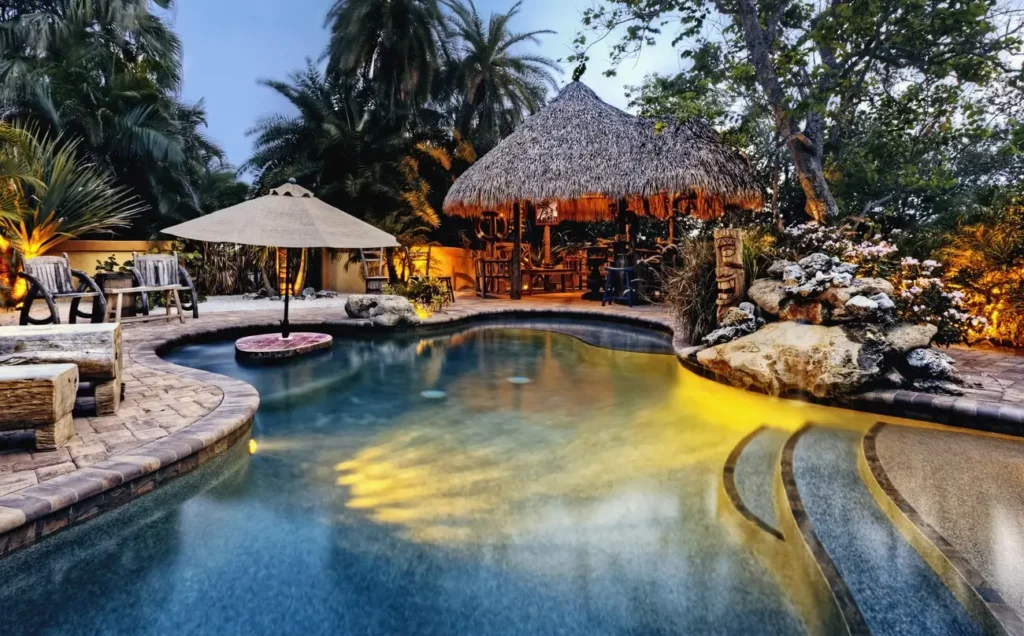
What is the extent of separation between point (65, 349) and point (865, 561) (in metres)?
4.32

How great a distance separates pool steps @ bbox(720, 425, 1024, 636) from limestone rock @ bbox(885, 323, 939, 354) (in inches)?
57.9

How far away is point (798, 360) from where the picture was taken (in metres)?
4.64

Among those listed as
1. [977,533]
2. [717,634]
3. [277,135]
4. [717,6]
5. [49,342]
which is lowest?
[717,634]

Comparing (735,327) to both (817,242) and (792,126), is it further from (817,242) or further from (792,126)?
(792,126)

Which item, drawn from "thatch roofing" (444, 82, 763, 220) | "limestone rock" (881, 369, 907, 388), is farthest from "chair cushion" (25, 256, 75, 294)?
"limestone rock" (881, 369, 907, 388)

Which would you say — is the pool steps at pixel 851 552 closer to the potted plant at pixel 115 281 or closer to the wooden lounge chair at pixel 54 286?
the wooden lounge chair at pixel 54 286

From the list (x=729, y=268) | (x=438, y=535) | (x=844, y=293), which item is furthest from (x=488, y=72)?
(x=438, y=535)

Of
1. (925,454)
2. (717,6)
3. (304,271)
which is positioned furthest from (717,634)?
(304,271)

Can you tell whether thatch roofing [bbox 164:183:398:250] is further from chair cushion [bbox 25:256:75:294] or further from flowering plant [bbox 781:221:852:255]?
flowering plant [bbox 781:221:852:255]

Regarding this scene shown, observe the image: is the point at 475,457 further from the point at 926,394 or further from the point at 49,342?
the point at 926,394

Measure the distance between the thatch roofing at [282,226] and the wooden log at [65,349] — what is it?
6.62 feet

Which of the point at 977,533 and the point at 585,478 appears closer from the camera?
the point at 977,533

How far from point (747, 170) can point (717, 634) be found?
1016 centimetres

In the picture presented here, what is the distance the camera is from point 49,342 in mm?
3391
